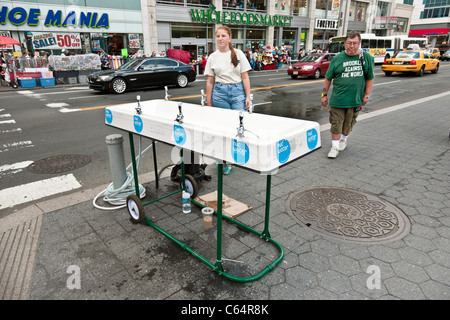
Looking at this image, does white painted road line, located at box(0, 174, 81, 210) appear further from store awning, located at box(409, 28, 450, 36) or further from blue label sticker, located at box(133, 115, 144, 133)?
store awning, located at box(409, 28, 450, 36)

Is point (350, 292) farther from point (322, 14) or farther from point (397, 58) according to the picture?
point (322, 14)

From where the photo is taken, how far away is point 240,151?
211 centimetres

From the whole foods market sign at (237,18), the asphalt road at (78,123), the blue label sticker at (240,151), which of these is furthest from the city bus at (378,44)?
the blue label sticker at (240,151)

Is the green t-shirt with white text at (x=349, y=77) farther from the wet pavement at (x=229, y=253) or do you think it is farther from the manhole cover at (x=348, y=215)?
the manhole cover at (x=348, y=215)

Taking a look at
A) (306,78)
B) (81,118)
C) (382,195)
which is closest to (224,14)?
(306,78)

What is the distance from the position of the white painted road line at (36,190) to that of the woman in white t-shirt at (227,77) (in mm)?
2547

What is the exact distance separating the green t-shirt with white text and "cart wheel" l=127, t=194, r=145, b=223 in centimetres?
383

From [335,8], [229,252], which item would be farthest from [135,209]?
[335,8]

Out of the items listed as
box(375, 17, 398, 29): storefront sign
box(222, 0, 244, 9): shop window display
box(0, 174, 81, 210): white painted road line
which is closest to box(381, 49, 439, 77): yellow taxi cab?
box(222, 0, 244, 9): shop window display

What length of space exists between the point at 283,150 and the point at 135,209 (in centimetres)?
213

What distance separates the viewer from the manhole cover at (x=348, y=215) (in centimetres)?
334

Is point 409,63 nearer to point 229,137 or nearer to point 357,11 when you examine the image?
point 229,137

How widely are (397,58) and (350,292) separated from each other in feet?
74.5

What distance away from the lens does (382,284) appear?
262 cm
